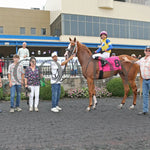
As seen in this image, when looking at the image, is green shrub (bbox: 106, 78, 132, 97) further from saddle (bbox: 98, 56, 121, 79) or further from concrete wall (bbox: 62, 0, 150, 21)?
concrete wall (bbox: 62, 0, 150, 21)

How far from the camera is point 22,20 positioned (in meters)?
37.5

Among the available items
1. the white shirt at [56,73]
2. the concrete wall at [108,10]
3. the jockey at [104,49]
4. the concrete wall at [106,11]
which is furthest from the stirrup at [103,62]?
the concrete wall at [108,10]

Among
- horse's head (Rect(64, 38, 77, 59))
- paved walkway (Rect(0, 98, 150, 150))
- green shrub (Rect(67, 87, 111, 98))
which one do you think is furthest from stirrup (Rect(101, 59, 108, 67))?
green shrub (Rect(67, 87, 111, 98))

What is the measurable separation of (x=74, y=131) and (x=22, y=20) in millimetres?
36780

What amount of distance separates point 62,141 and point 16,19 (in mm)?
37182

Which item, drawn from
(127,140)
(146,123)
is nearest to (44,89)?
(146,123)

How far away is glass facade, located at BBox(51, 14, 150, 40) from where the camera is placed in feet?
105

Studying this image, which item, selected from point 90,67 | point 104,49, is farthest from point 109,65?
point 90,67

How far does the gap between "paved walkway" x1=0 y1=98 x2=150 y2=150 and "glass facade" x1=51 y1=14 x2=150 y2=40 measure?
27078 millimetres

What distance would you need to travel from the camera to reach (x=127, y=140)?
4027 millimetres

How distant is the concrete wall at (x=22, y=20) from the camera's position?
36.4 metres

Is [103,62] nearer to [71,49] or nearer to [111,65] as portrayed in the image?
[111,65]

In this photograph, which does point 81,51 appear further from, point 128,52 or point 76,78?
point 128,52

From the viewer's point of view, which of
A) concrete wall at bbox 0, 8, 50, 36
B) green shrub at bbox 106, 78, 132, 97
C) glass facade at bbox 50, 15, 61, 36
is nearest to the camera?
green shrub at bbox 106, 78, 132, 97
